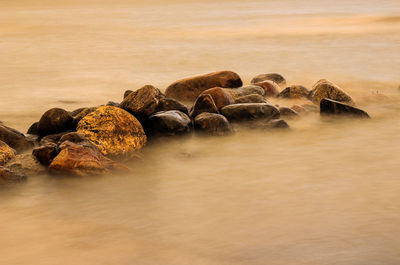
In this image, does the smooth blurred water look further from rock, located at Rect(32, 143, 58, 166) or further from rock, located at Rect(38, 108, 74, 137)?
rock, located at Rect(38, 108, 74, 137)

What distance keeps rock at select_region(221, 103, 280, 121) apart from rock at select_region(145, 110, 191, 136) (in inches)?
15.3

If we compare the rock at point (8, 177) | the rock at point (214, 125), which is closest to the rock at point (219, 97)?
the rock at point (214, 125)

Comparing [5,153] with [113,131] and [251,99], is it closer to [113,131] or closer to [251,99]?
[113,131]

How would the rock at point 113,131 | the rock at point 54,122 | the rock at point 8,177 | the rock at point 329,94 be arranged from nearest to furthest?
the rock at point 8,177 < the rock at point 113,131 < the rock at point 54,122 < the rock at point 329,94

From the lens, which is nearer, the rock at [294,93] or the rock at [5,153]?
the rock at [5,153]

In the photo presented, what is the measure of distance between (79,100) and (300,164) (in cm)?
280

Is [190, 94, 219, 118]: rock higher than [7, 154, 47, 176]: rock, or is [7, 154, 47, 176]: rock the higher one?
[190, 94, 219, 118]: rock

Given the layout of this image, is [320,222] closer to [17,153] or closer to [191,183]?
[191,183]

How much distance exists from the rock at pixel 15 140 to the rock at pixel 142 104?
0.70 m

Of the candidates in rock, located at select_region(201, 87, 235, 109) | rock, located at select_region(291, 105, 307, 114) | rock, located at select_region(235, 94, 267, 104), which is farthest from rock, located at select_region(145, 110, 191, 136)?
rock, located at select_region(291, 105, 307, 114)

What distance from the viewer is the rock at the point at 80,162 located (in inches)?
146

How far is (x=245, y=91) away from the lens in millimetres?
5418

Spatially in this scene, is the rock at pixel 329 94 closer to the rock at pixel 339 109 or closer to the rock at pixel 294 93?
the rock at pixel 294 93

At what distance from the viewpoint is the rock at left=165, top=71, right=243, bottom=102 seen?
5625 mm
